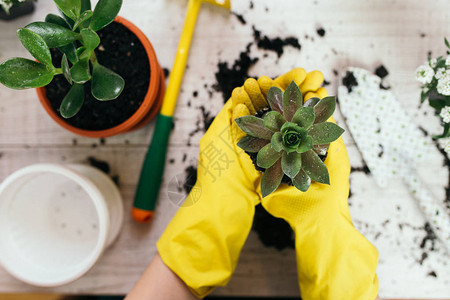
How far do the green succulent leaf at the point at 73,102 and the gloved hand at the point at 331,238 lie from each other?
34 cm

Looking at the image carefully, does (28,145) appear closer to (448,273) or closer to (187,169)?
(187,169)

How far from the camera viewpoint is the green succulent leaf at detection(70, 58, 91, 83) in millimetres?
444

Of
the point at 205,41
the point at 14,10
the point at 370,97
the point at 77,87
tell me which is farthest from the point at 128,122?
the point at 370,97

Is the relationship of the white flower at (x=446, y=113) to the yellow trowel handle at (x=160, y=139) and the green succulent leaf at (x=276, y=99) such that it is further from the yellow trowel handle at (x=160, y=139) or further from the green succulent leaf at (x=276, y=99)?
the yellow trowel handle at (x=160, y=139)

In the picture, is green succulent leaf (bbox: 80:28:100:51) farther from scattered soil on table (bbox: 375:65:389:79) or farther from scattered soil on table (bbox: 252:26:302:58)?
scattered soil on table (bbox: 375:65:389:79)

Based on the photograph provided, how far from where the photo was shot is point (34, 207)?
2.25ft

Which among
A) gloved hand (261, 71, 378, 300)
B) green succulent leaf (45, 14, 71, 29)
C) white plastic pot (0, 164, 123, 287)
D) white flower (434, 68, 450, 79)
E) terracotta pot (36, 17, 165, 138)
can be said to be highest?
white flower (434, 68, 450, 79)

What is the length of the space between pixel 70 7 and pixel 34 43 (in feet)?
0.23

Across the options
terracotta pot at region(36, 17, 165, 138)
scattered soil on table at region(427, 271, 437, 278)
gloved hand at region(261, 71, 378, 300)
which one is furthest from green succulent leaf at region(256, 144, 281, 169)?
scattered soil on table at region(427, 271, 437, 278)

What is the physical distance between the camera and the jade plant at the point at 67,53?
42 cm

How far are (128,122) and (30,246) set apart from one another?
0.33 m

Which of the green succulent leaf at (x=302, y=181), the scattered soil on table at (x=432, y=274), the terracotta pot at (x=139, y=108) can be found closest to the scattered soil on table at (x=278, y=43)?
the terracotta pot at (x=139, y=108)

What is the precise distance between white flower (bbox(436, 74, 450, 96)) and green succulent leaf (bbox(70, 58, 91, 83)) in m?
0.55

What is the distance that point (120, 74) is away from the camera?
1.94ft
